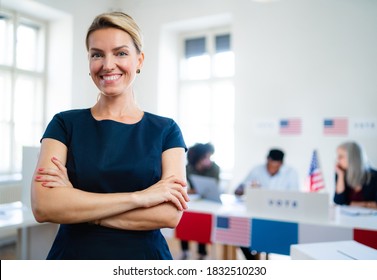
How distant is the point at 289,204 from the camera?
247cm

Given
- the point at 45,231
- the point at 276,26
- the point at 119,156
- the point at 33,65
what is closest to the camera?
the point at 119,156

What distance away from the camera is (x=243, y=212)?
8.70ft

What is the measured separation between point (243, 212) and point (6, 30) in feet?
6.86

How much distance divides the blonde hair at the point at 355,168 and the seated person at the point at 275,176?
790mm

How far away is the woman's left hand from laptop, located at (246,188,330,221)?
1.97 m

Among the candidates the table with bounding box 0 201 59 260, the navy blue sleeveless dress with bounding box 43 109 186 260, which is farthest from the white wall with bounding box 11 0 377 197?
the table with bounding box 0 201 59 260

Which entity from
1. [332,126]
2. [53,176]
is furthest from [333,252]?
[332,126]

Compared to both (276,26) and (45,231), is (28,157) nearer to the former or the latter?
(45,231)

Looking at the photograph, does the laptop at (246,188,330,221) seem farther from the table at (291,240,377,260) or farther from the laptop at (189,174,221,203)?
the table at (291,240,377,260)

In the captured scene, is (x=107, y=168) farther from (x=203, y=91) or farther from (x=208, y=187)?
(x=203, y=91)

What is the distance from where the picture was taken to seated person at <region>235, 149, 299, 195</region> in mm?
3543

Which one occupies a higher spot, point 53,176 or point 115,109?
point 115,109

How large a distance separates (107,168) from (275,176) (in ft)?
10.0
